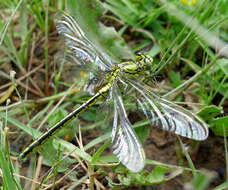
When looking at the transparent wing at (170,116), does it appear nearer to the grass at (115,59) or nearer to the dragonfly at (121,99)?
the dragonfly at (121,99)

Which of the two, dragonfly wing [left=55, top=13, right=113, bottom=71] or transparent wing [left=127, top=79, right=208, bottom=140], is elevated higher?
dragonfly wing [left=55, top=13, right=113, bottom=71]

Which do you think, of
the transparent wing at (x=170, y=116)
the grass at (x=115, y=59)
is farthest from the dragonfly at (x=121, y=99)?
the grass at (x=115, y=59)

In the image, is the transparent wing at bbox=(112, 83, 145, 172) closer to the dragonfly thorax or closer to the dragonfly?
the dragonfly

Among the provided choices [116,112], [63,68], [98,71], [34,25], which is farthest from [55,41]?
[116,112]

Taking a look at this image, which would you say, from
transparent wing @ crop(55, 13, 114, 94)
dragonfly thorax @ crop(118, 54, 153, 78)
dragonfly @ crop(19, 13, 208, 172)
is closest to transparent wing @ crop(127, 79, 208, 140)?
dragonfly @ crop(19, 13, 208, 172)

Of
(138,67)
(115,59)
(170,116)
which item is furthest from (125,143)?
(115,59)
